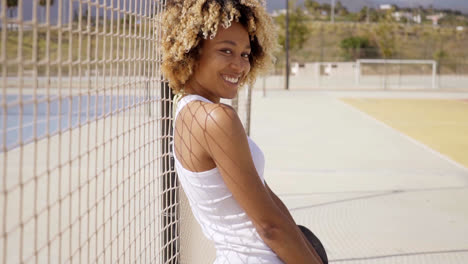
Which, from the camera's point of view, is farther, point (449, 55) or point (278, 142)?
point (449, 55)

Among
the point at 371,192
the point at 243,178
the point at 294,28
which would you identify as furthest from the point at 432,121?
the point at 294,28

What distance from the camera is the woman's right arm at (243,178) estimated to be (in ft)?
4.93

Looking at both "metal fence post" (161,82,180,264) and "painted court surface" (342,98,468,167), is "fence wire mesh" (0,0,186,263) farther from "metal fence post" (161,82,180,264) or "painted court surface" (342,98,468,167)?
"painted court surface" (342,98,468,167)

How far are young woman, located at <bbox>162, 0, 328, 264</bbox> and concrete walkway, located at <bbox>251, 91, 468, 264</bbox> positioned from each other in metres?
2.67

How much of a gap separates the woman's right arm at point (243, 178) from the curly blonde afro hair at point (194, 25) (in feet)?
1.08

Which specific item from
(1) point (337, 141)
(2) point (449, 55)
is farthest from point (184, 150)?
(2) point (449, 55)

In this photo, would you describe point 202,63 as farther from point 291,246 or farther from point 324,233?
point 324,233

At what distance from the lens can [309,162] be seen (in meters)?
8.20

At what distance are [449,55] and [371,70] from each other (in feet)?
33.9

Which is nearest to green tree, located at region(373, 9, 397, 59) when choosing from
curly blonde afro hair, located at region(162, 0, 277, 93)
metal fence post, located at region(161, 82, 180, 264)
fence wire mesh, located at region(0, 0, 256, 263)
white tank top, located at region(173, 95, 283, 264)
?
fence wire mesh, located at region(0, 0, 256, 263)

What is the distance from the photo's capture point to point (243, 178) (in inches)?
60.3

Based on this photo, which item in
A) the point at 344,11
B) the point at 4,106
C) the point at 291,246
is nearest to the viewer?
the point at 4,106

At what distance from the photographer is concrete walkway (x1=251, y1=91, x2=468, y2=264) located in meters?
4.50

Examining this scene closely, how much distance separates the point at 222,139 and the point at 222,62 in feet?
1.34
